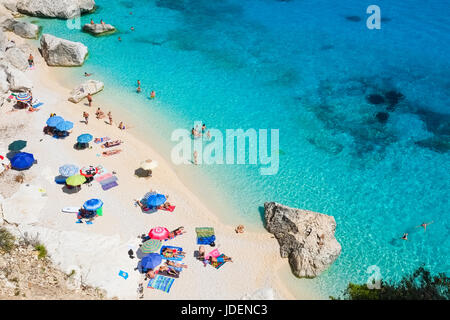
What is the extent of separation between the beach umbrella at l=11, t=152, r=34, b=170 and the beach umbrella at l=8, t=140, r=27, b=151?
2.34m

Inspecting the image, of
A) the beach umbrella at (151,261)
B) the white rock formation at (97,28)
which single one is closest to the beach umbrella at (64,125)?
the beach umbrella at (151,261)

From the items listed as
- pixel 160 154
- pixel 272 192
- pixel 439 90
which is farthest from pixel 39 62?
pixel 439 90

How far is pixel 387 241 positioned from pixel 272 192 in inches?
325

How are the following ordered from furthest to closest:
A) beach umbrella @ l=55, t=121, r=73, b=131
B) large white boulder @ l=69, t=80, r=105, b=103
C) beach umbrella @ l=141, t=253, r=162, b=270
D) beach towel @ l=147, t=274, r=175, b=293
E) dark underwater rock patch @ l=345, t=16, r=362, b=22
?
dark underwater rock patch @ l=345, t=16, r=362, b=22 < large white boulder @ l=69, t=80, r=105, b=103 < beach umbrella @ l=55, t=121, r=73, b=131 < beach umbrella @ l=141, t=253, r=162, b=270 < beach towel @ l=147, t=274, r=175, b=293

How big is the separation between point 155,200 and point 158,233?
2.54m

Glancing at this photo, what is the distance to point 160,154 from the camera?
29.5 metres

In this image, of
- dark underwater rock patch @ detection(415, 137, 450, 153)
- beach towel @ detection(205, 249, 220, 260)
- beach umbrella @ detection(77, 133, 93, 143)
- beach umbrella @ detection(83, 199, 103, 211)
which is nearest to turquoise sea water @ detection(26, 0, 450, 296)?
dark underwater rock patch @ detection(415, 137, 450, 153)

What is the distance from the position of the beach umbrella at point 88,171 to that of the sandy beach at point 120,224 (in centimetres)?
83

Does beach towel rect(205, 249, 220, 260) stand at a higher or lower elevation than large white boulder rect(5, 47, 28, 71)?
lower

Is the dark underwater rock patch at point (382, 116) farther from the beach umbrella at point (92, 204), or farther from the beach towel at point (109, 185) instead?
the beach umbrella at point (92, 204)

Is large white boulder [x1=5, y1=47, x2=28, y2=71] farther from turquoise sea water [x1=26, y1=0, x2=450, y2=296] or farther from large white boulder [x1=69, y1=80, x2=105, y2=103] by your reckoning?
large white boulder [x1=69, y1=80, x2=105, y2=103]

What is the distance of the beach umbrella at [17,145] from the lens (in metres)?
27.9

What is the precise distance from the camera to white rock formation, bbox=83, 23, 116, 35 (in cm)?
4550
